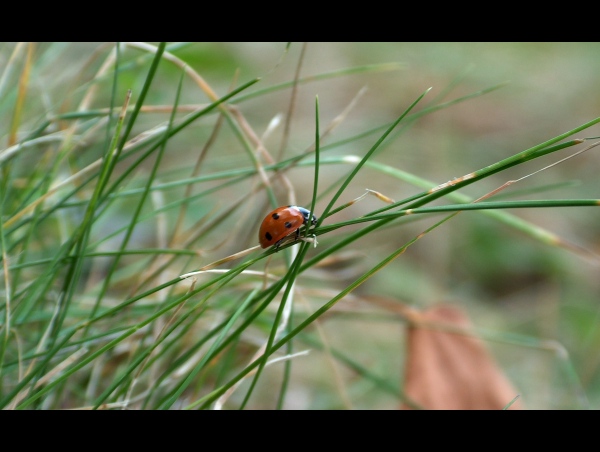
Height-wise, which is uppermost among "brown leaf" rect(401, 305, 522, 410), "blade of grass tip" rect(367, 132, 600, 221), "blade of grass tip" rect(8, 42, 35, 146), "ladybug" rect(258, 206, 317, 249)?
"blade of grass tip" rect(8, 42, 35, 146)

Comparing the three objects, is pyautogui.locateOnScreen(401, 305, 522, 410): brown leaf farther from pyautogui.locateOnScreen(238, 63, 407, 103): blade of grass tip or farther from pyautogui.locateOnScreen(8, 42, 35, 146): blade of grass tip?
pyautogui.locateOnScreen(8, 42, 35, 146): blade of grass tip

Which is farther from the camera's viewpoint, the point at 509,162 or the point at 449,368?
the point at 449,368

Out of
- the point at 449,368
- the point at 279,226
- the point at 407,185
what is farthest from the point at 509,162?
the point at 407,185

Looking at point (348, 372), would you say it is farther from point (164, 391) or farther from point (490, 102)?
point (490, 102)

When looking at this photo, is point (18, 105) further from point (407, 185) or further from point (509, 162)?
point (407, 185)

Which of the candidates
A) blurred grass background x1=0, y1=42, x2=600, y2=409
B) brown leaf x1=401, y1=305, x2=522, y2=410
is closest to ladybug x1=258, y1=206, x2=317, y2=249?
blurred grass background x1=0, y1=42, x2=600, y2=409

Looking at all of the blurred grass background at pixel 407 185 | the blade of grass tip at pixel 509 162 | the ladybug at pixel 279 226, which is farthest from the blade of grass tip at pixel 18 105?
the blade of grass tip at pixel 509 162

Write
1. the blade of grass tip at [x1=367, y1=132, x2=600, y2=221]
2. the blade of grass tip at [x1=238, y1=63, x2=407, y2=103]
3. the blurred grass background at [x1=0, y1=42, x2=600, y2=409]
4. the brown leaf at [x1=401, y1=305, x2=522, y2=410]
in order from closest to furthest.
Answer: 1. the blade of grass tip at [x1=367, y1=132, x2=600, y2=221]
2. the blade of grass tip at [x1=238, y1=63, x2=407, y2=103]
3. the brown leaf at [x1=401, y1=305, x2=522, y2=410]
4. the blurred grass background at [x1=0, y1=42, x2=600, y2=409]
